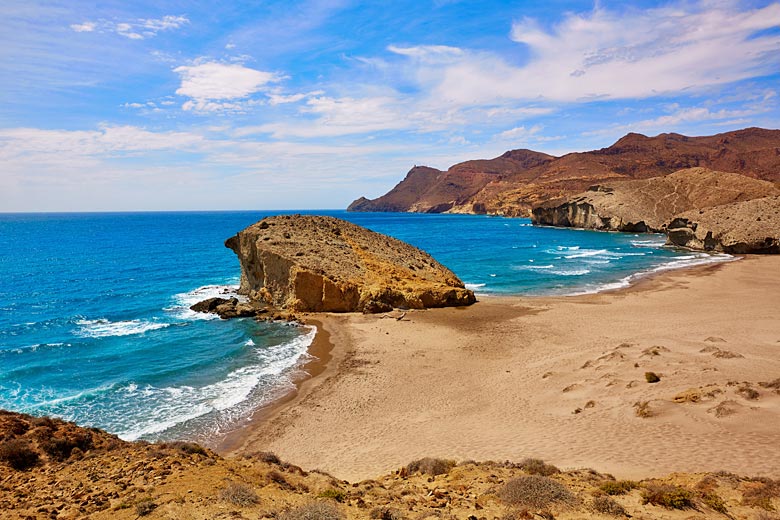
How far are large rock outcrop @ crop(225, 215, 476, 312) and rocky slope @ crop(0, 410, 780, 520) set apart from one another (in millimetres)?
20300

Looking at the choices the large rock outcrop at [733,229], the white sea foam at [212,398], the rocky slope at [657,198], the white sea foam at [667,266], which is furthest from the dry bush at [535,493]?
the rocky slope at [657,198]

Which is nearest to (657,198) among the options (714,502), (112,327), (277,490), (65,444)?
(112,327)

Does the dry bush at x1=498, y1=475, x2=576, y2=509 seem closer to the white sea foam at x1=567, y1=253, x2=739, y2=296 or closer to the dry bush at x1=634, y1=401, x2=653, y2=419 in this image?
the dry bush at x1=634, y1=401, x2=653, y2=419

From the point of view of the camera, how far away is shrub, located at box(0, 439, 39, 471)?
877 cm

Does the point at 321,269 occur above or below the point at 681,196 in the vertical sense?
below

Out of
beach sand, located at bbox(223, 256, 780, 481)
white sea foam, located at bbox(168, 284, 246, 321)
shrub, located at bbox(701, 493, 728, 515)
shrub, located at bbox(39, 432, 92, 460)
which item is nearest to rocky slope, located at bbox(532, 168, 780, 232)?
beach sand, located at bbox(223, 256, 780, 481)

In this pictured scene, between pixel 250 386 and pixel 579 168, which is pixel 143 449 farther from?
pixel 579 168

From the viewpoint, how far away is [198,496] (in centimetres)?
823

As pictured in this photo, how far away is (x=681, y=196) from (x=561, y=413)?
9834 centimetres

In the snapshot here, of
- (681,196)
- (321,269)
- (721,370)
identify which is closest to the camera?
(721,370)

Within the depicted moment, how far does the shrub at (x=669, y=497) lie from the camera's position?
323 inches

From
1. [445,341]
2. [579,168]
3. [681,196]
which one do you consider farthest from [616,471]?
[579,168]

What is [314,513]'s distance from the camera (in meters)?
7.62

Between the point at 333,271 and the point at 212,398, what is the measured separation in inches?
573
